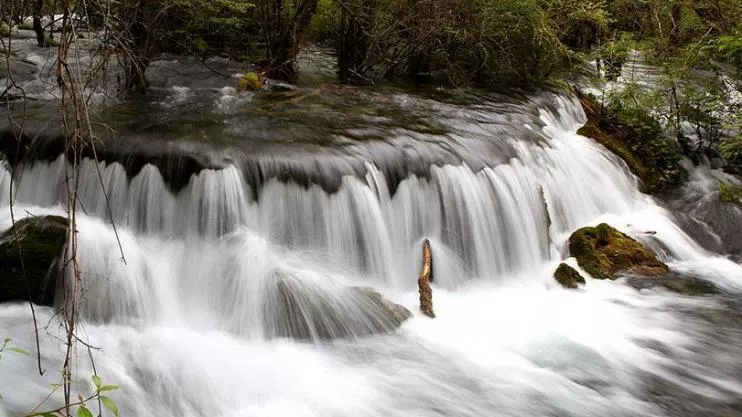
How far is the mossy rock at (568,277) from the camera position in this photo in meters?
6.60

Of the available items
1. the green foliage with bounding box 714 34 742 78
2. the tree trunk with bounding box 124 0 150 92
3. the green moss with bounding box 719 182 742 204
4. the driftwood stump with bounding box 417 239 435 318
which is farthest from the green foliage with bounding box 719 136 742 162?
the tree trunk with bounding box 124 0 150 92

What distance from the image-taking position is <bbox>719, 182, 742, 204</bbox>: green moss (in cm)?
875

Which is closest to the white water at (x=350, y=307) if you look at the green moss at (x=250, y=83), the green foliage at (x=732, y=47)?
the green foliage at (x=732, y=47)

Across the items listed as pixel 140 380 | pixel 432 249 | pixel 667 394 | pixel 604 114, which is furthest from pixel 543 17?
pixel 140 380

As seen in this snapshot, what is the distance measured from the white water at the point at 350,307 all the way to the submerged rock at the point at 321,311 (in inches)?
1.2

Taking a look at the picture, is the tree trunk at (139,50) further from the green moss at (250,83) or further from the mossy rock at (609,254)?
the mossy rock at (609,254)

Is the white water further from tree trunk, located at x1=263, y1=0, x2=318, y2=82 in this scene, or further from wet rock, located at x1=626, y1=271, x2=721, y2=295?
tree trunk, located at x1=263, y1=0, x2=318, y2=82

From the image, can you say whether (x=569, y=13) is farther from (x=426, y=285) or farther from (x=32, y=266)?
(x=32, y=266)

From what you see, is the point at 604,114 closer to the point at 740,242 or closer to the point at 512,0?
the point at 512,0

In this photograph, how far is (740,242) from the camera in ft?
26.3

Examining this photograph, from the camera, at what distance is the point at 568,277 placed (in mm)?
6629

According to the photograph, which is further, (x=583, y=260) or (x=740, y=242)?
(x=740, y=242)

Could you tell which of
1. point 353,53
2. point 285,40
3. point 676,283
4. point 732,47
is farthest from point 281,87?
point 732,47

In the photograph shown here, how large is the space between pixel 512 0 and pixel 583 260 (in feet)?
18.0
